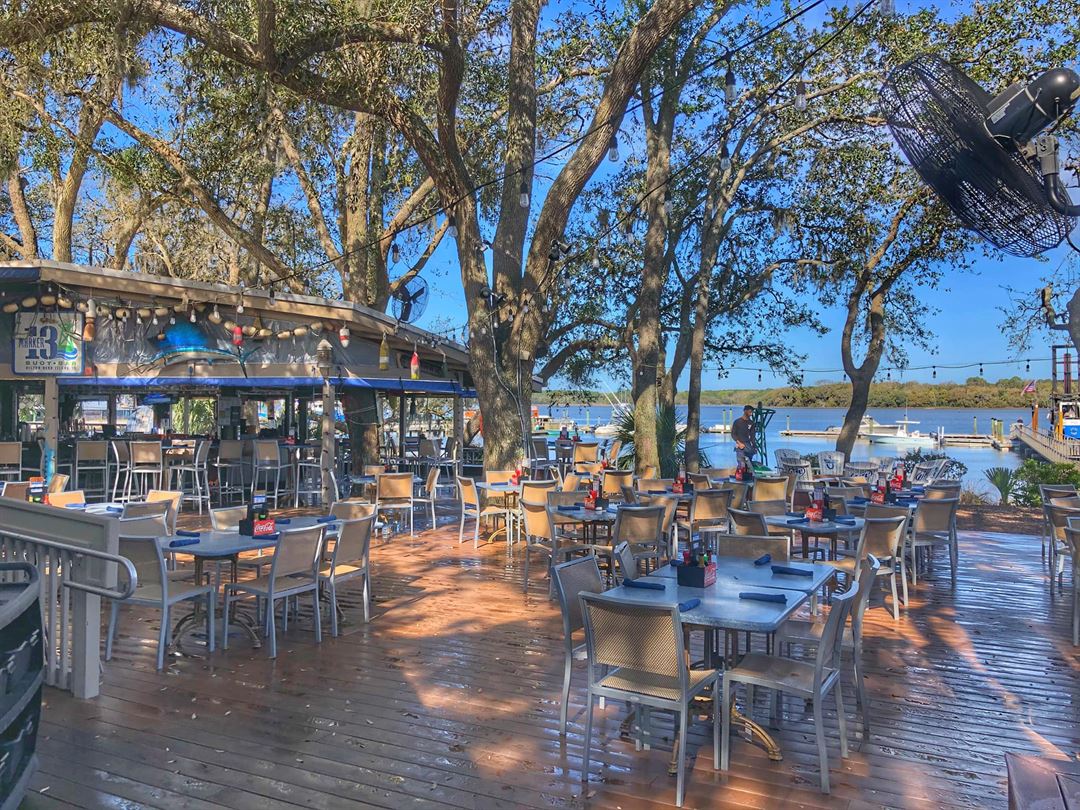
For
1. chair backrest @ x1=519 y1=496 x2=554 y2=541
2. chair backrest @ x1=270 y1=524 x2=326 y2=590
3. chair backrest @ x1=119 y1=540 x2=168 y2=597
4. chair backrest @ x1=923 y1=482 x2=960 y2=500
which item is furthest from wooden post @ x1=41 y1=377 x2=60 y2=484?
chair backrest @ x1=923 y1=482 x2=960 y2=500

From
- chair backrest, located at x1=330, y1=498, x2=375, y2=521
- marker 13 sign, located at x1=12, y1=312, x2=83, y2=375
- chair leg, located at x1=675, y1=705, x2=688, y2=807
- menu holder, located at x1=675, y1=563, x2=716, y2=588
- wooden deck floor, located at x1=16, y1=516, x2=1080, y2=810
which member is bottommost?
wooden deck floor, located at x1=16, y1=516, x2=1080, y2=810

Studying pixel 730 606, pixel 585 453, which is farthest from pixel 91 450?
pixel 730 606

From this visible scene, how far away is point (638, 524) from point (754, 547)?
162 cm

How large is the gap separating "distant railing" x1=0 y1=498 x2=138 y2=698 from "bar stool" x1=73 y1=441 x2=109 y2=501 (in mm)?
8348

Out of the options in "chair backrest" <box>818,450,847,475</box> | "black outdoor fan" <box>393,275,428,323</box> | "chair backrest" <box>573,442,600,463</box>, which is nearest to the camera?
"black outdoor fan" <box>393,275,428,323</box>

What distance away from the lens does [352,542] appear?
5691 millimetres

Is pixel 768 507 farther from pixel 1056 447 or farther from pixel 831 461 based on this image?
pixel 1056 447

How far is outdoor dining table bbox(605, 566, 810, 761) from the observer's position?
128 inches

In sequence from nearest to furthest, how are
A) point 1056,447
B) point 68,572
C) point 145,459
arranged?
1. point 68,572
2. point 145,459
3. point 1056,447

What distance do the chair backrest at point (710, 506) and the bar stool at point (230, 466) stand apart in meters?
7.99

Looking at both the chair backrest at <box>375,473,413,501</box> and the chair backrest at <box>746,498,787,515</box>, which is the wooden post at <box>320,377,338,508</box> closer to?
the chair backrest at <box>375,473,413,501</box>

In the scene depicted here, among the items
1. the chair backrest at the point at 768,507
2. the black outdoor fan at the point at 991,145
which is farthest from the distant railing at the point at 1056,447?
the black outdoor fan at the point at 991,145

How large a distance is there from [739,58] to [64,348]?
12.2m

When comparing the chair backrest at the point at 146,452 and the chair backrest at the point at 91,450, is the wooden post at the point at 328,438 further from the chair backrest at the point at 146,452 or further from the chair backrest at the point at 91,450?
the chair backrest at the point at 91,450
